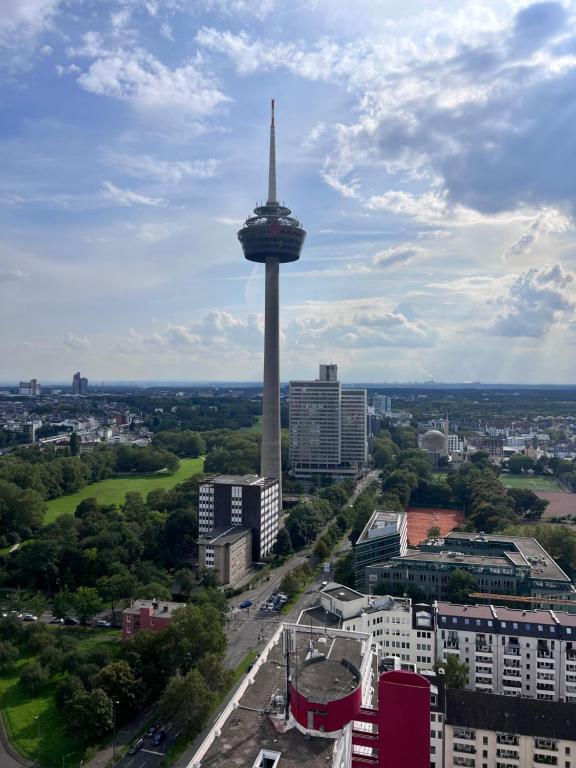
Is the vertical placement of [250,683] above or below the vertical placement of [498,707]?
above

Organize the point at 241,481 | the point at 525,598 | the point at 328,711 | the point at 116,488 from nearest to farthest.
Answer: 1. the point at 328,711
2. the point at 525,598
3. the point at 241,481
4. the point at 116,488

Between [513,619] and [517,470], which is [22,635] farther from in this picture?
[517,470]

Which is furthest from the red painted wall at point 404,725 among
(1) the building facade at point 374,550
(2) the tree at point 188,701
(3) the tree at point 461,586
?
(1) the building facade at point 374,550

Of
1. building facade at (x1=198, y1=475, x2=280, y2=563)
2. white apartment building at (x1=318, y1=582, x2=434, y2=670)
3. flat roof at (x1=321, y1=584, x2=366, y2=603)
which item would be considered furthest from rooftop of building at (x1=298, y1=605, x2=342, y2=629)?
building facade at (x1=198, y1=475, x2=280, y2=563)

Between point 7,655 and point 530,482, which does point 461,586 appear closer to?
point 7,655

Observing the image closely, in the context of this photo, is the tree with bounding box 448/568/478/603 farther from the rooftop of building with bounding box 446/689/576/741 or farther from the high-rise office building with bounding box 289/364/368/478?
the high-rise office building with bounding box 289/364/368/478

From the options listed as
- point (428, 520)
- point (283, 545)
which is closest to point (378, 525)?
point (283, 545)

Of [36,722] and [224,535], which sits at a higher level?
[224,535]

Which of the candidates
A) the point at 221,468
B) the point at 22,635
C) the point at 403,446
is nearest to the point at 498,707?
the point at 22,635
